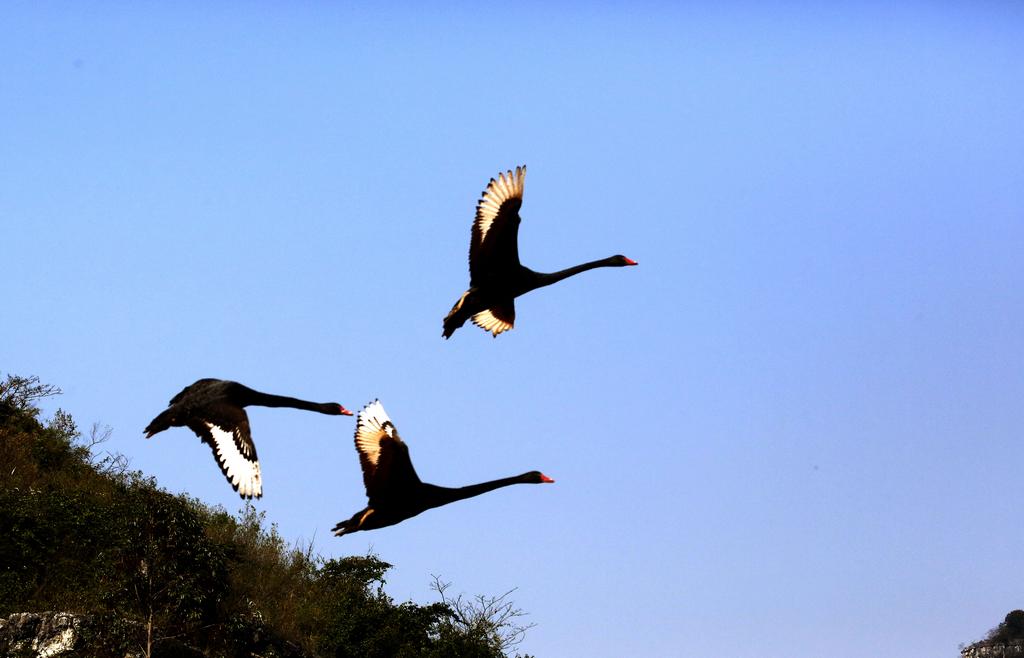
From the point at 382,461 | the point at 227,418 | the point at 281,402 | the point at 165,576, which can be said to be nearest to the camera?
the point at 382,461

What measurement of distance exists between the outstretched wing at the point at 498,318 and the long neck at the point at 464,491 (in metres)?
3.96

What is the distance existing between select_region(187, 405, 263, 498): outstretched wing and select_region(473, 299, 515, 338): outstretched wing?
4.47 metres

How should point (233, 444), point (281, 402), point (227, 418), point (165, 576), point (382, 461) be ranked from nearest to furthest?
point (382, 461), point (233, 444), point (227, 418), point (281, 402), point (165, 576)

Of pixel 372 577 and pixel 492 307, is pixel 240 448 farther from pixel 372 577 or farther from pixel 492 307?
pixel 372 577

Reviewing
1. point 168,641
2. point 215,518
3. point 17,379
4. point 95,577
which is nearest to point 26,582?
point 95,577

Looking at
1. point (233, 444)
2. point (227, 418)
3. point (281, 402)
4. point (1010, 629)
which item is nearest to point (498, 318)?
point (281, 402)

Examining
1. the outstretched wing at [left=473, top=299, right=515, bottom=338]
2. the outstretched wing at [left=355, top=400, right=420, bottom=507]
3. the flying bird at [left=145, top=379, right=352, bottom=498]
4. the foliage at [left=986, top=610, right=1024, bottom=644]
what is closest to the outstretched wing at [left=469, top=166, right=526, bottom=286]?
the outstretched wing at [left=473, top=299, right=515, bottom=338]

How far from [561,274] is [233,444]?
592cm

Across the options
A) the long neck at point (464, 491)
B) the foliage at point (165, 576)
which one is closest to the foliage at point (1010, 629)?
the foliage at point (165, 576)

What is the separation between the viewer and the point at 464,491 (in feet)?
47.1

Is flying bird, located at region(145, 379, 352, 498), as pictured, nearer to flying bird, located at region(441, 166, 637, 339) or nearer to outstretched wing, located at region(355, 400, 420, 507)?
outstretched wing, located at region(355, 400, 420, 507)

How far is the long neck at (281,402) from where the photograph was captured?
594 inches

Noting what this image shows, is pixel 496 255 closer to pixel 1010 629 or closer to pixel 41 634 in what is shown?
pixel 41 634

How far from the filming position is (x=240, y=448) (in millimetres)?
14375
